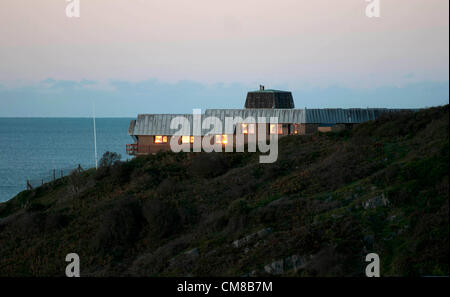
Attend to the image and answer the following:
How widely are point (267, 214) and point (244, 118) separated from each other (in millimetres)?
30628

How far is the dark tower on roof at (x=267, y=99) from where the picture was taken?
208 ft

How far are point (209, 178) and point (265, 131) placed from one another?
18.6 m

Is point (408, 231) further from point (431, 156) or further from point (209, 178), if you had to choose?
point (209, 178)

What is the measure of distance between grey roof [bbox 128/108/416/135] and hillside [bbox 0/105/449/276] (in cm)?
1242

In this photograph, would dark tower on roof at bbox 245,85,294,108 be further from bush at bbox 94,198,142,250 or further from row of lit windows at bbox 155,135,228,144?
bush at bbox 94,198,142,250

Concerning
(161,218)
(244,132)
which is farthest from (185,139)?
(161,218)

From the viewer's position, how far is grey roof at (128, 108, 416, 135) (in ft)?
174

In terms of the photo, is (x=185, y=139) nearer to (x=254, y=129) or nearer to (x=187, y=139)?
(x=187, y=139)

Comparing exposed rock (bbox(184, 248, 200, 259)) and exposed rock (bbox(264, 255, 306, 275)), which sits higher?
exposed rock (bbox(184, 248, 200, 259))

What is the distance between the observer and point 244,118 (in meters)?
53.6

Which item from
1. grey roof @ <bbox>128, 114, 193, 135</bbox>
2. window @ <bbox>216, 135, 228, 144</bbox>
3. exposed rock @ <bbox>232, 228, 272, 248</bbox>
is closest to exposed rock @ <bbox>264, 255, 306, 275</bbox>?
exposed rock @ <bbox>232, 228, 272, 248</bbox>

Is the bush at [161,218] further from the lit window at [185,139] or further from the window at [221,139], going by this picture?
the lit window at [185,139]

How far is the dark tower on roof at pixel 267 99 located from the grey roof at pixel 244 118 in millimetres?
9294

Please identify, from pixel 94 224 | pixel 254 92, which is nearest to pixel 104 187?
pixel 94 224
